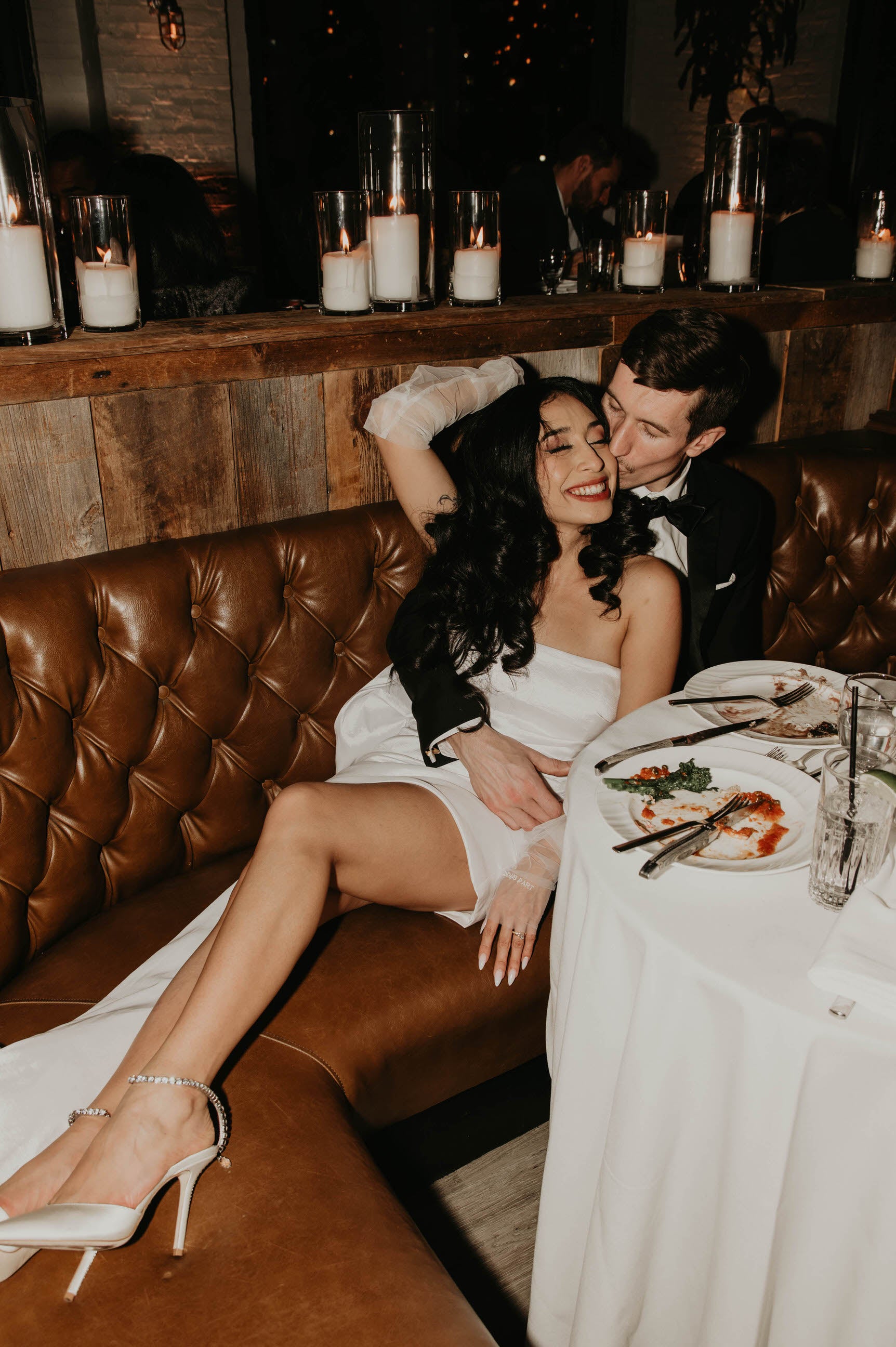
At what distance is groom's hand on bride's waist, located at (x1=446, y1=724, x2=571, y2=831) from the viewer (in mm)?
1834

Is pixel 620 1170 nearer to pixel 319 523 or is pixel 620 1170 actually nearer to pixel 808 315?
pixel 319 523

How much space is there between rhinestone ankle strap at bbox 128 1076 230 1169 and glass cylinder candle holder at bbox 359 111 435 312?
63.3 inches

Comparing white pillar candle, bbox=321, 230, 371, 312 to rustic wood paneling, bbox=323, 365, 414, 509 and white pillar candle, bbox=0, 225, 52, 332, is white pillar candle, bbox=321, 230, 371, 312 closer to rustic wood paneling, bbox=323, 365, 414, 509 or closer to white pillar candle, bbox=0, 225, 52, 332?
rustic wood paneling, bbox=323, 365, 414, 509

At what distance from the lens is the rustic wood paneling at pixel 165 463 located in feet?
6.40

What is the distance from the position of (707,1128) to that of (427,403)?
150 centimetres

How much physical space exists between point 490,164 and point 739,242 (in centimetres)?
437

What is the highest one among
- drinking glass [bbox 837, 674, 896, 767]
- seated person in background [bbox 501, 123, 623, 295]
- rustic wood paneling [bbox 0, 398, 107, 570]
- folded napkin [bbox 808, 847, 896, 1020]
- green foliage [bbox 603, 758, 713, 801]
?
seated person in background [bbox 501, 123, 623, 295]

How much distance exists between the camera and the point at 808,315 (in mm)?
2852

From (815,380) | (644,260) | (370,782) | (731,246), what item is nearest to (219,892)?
(370,782)

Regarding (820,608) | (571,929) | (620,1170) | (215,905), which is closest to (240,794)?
(215,905)

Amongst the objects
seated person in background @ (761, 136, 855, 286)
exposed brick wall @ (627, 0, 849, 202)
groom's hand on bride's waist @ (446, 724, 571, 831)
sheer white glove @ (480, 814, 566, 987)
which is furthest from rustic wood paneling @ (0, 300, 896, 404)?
exposed brick wall @ (627, 0, 849, 202)

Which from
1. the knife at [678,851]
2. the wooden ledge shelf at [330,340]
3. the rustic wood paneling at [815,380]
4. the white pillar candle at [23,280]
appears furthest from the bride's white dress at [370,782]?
the rustic wood paneling at [815,380]

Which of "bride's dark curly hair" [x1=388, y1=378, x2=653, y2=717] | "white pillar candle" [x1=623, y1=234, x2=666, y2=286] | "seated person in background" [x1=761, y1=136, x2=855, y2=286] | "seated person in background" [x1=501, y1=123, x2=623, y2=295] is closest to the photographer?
"bride's dark curly hair" [x1=388, y1=378, x2=653, y2=717]

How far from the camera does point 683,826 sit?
127 cm
